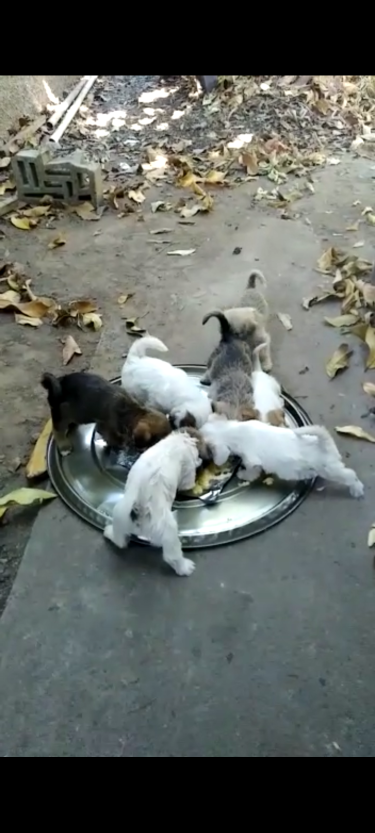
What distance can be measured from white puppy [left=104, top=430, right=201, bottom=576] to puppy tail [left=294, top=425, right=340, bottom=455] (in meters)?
0.37

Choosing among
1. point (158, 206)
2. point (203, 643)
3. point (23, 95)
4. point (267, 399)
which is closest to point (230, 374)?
point (267, 399)

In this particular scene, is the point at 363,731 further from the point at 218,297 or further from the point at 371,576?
the point at 218,297

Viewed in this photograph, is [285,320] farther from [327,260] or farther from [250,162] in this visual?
[250,162]

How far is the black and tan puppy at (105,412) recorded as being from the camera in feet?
7.86

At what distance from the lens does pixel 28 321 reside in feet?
11.2

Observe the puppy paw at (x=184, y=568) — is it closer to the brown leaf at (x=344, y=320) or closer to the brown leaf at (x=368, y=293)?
the brown leaf at (x=344, y=320)

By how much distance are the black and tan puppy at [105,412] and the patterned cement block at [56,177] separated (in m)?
2.28

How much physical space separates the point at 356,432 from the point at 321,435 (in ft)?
1.36

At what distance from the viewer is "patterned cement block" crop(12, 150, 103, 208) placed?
4328 mm

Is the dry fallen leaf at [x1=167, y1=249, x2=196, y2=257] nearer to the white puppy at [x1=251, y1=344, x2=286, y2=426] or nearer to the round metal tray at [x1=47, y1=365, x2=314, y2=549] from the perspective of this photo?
the white puppy at [x1=251, y1=344, x2=286, y2=426]

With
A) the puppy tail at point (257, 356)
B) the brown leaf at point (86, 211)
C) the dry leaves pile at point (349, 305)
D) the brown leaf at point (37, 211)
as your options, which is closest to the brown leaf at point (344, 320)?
the dry leaves pile at point (349, 305)

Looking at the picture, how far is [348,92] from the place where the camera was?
5.88 m
